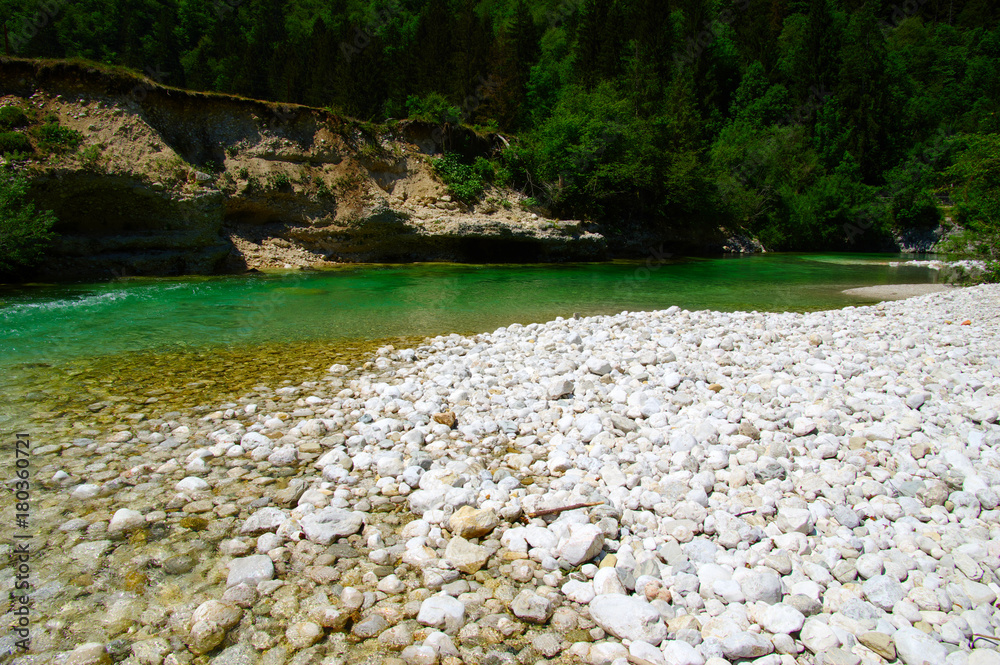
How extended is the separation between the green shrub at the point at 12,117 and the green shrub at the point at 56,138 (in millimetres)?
427

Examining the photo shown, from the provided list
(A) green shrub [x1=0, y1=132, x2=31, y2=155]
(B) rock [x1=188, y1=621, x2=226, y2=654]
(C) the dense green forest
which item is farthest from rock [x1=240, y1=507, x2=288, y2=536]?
(C) the dense green forest

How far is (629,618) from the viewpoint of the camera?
7.27 feet

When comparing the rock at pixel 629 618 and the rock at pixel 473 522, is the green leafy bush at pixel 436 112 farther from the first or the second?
the rock at pixel 629 618

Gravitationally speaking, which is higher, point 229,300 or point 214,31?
point 214,31

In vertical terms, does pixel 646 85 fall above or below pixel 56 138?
above

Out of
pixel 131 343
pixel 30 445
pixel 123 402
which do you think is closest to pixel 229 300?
pixel 131 343

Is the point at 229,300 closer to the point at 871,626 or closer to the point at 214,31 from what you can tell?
the point at 871,626

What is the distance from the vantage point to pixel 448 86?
123 feet

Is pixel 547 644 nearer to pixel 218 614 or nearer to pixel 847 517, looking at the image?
pixel 218 614

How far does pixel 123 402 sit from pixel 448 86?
37603mm

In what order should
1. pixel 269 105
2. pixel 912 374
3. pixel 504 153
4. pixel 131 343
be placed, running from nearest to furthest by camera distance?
pixel 912 374
pixel 131 343
pixel 269 105
pixel 504 153

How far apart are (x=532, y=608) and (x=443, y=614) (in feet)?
1.33

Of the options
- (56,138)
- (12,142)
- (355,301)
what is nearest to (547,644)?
(355,301)

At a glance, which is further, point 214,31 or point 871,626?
point 214,31
